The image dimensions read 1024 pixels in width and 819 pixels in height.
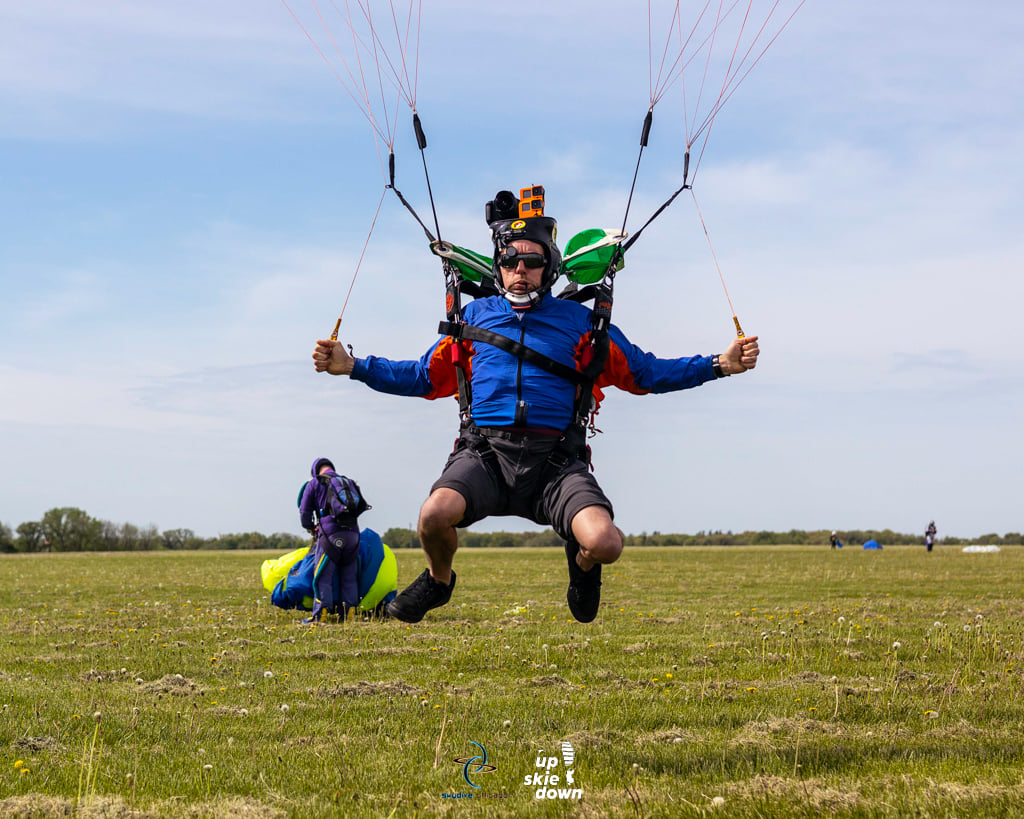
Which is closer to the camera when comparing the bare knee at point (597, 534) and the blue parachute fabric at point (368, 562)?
the bare knee at point (597, 534)

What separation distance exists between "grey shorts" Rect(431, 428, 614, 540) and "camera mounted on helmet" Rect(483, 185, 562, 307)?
3.35ft

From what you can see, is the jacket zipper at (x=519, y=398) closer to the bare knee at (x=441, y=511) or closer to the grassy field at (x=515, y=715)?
the bare knee at (x=441, y=511)

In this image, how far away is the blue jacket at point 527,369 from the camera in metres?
6.40

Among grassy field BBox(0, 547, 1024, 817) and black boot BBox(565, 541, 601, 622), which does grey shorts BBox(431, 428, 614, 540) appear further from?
grassy field BBox(0, 547, 1024, 817)

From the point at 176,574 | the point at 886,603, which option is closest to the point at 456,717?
the point at 886,603

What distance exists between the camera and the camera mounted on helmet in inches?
264

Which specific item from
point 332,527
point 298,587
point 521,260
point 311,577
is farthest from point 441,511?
point 298,587

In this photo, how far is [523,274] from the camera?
6.69 meters

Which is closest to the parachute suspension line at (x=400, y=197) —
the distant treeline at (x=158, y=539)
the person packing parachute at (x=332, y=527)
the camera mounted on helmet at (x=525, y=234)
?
the camera mounted on helmet at (x=525, y=234)

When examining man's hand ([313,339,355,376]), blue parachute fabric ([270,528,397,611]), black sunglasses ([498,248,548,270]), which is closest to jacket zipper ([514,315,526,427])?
black sunglasses ([498,248,548,270])

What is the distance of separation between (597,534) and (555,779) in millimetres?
1483

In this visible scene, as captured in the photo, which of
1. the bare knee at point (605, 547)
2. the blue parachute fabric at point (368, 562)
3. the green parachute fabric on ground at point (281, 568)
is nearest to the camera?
the bare knee at point (605, 547)

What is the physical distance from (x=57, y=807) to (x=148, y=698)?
3357mm

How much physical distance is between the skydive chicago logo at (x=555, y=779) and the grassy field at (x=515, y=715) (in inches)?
0.8
